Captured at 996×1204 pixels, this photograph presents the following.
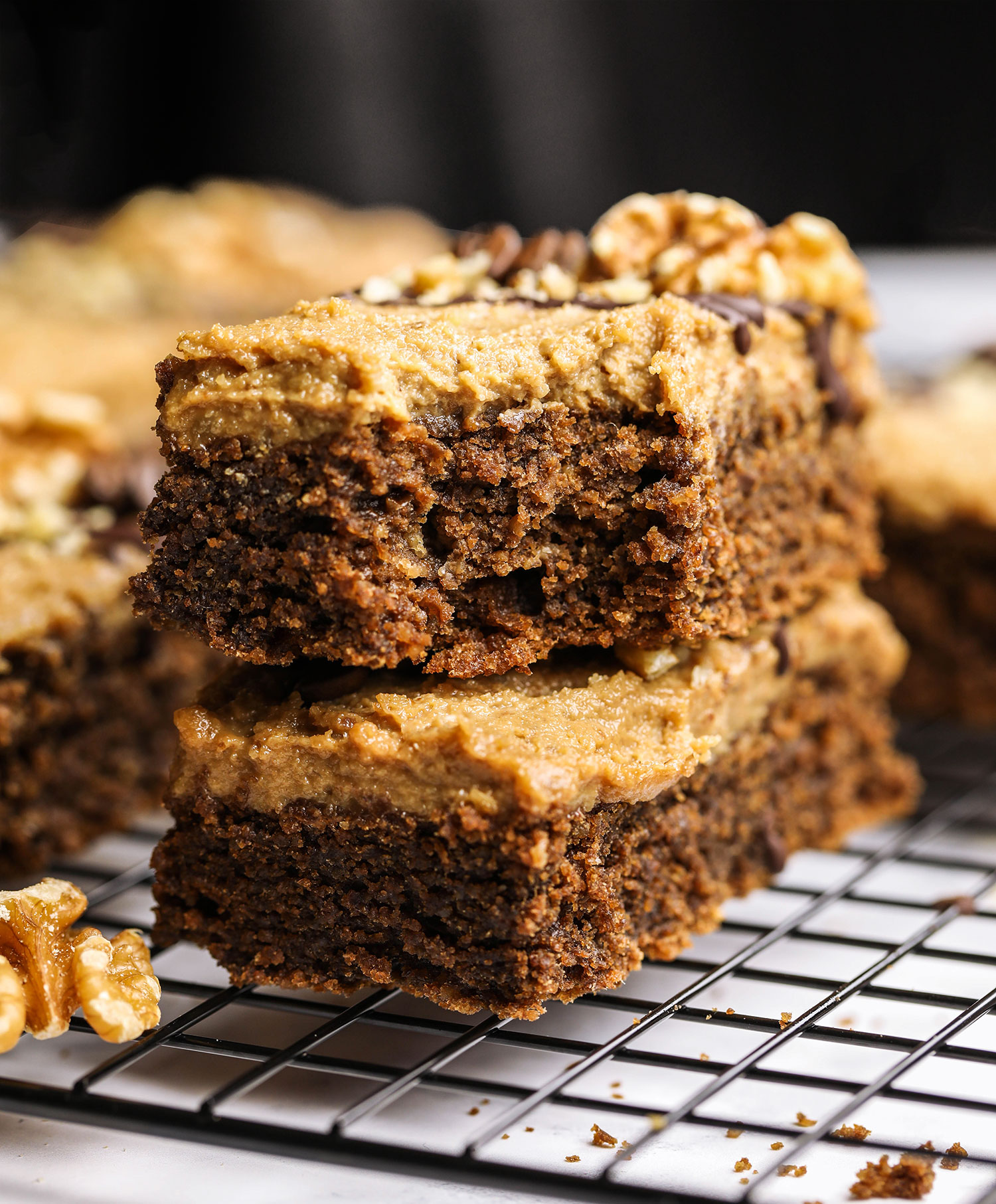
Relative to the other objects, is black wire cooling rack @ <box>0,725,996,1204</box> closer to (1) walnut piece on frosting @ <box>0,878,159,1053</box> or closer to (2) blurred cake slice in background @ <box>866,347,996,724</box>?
(1) walnut piece on frosting @ <box>0,878,159,1053</box>

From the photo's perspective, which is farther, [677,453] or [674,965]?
[674,965]

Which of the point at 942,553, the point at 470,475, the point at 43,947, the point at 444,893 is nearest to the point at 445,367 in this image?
the point at 470,475

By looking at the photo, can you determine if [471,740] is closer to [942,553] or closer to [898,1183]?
[898,1183]

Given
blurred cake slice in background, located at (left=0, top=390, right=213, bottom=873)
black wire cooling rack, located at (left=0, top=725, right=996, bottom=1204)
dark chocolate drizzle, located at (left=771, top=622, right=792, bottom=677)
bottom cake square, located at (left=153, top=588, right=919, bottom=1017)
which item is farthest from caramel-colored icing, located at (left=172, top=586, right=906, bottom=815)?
blurred cake slice in background, located at (left=0, top=390, right=213, bottom=873)

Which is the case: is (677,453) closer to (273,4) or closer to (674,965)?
(674,965)

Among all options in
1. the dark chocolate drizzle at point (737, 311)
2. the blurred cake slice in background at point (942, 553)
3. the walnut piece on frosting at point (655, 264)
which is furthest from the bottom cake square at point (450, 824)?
the blurred cake slice in background at point (942, 553)

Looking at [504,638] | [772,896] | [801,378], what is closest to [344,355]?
[504,638]
